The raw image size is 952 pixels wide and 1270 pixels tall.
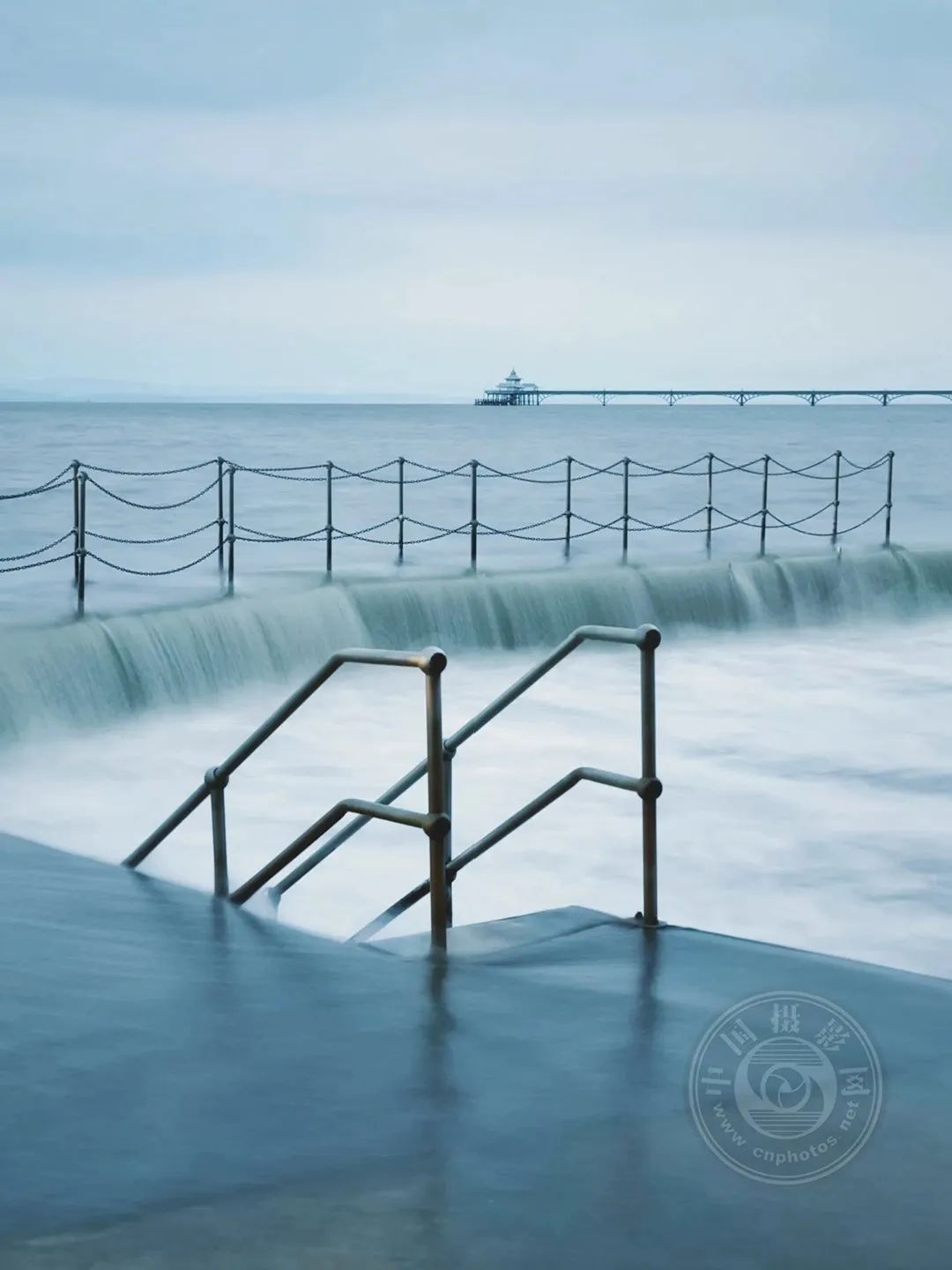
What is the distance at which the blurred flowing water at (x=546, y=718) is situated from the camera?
24.3 feet

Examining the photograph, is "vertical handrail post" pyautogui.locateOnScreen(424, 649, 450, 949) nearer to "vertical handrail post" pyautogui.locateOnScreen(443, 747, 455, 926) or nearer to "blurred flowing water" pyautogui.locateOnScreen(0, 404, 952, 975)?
"vertical handrail post" pyautogui.locateOnScreen(443, 747, 455, 926)

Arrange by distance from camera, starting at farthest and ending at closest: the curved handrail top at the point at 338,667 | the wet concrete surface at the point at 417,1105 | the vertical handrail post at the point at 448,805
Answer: the vertical handrail post at the point at 448,805, the curved handrail top at the point at 338,667, the wet concrete surface at the point at 417,1105

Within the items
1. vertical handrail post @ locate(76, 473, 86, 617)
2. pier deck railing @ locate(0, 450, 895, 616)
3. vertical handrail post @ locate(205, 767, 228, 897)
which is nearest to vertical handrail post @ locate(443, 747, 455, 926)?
vertical handrail post @ locate(205, 767, 228, 897)

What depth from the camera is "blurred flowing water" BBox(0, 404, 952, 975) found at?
24.3ft

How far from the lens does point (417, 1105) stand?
3.11m

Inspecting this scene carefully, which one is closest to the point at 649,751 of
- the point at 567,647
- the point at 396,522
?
the point at 567,647

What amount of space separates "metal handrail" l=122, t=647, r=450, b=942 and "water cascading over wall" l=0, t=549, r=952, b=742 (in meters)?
4.62

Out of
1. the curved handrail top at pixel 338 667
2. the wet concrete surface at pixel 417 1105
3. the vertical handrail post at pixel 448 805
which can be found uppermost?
the curved handrail top at pixel 338 667

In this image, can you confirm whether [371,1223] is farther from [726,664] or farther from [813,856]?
[726,664]

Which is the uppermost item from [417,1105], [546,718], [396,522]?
[417,1105]

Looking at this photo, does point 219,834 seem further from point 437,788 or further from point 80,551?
point 80,551

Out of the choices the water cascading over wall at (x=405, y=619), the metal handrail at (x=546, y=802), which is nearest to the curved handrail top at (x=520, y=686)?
the metal handrail at (x=546, y=802)

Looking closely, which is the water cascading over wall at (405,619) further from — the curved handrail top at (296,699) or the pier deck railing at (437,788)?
the pier deck railing at (437,788)

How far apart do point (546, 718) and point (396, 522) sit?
12.2 m
